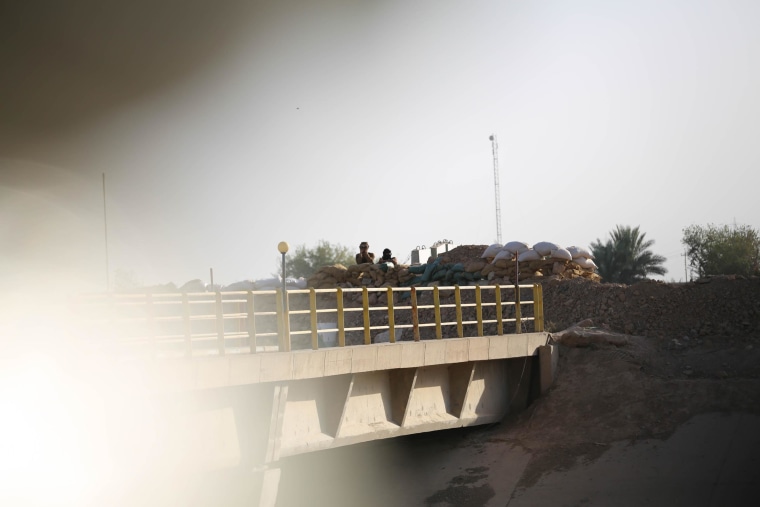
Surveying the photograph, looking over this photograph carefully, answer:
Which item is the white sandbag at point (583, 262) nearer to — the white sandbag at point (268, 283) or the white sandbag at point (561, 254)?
the white sandbag at point (561, 254)

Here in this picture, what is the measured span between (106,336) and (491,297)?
19.9m

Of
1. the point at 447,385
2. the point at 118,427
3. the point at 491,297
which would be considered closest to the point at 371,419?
the point at 447,385

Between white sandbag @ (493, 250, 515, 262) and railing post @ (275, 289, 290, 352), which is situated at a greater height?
white sandbag @ (493, 250, 515, 262)

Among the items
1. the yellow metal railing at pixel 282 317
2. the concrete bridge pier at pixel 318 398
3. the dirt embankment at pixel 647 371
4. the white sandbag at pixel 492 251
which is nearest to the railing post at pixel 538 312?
the yellow metal railing at pixel 282 317

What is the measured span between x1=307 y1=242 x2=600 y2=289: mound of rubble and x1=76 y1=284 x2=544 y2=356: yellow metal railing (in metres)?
0.81

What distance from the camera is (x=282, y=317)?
1623cm

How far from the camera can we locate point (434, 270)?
3706 cm

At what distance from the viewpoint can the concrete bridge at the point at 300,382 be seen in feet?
47.5

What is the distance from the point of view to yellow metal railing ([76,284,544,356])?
14.7 m

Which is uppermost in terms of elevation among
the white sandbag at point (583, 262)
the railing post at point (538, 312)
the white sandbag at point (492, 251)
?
the white sandbag at point (492, 251)

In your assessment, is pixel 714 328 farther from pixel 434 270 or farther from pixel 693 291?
pixel 434 270

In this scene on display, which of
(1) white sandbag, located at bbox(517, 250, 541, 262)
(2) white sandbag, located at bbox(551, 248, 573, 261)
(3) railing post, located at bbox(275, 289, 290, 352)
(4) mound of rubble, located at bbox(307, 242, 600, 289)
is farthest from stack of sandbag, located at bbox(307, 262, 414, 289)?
(3) railing post, located at bbox(275, 289, 290, 352)

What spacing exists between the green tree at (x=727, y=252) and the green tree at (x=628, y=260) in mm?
3207

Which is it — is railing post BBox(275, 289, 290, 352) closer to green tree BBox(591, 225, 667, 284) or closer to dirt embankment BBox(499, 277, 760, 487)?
dirt embankment BBox(499, 277, 760, 487)
